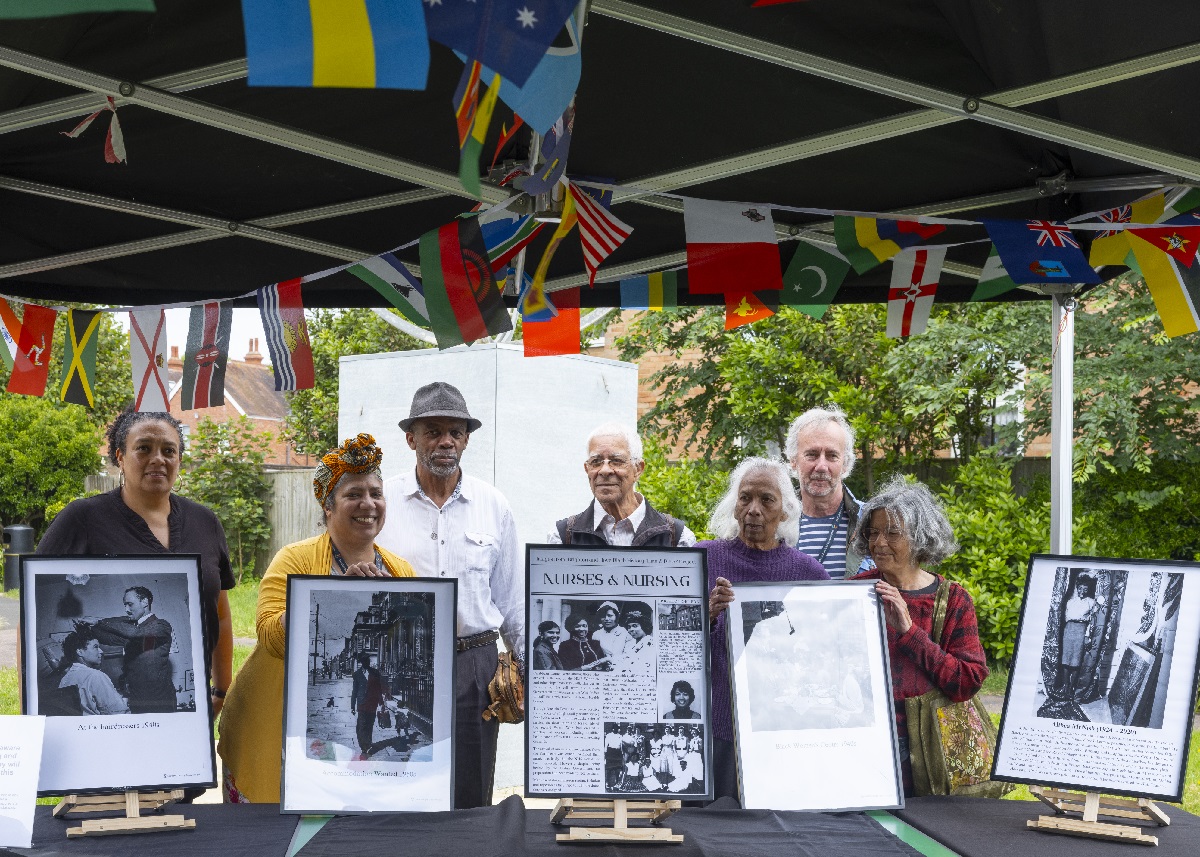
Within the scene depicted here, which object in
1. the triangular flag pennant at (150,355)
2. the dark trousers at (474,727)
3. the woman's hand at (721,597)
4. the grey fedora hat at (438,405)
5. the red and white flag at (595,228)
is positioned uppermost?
the red and white flag at (595,228)

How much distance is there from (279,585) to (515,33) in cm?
173

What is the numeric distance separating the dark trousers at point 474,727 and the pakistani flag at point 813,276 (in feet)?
5.65

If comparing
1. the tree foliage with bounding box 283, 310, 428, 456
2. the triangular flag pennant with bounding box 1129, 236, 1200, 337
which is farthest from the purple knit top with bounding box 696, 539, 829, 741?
the tree foliage with bounding box 283, 310, 428, 456

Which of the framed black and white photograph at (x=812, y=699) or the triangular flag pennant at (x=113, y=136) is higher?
the triangular flag pennant at (x=113, y=136)

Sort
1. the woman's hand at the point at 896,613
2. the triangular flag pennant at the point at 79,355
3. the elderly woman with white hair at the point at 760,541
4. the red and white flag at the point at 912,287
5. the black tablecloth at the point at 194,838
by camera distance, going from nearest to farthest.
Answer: the black tablecloth at the point at 194,838 < the woman's hand at the point at 896,613 < the elderly woman with white hair at the point at 760,541 < the red and white flag at the point at 912,287 < the triangular flag pennant at the point at 79,355

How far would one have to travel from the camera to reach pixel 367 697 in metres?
2.14

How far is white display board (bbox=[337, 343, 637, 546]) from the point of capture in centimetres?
511

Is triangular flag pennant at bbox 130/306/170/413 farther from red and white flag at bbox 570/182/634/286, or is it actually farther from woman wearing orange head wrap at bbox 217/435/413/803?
red and white flag at bbox 570/182/634/286

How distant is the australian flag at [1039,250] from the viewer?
3324 millimetres


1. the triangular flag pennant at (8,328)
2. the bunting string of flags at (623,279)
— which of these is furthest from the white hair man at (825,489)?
the triangular flag pennant at (8,328)

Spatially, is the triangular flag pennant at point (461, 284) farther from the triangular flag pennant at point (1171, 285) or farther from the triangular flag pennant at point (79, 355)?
the triangular flag pennant at point (1171, 285)

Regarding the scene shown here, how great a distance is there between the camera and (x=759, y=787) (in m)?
2.14

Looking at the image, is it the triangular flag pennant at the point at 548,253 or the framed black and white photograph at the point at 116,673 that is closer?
the framed black and white photograph at the point at 116,673

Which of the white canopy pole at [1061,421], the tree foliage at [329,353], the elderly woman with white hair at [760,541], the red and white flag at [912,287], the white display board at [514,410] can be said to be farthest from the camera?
the tree foliage at [329,353]
